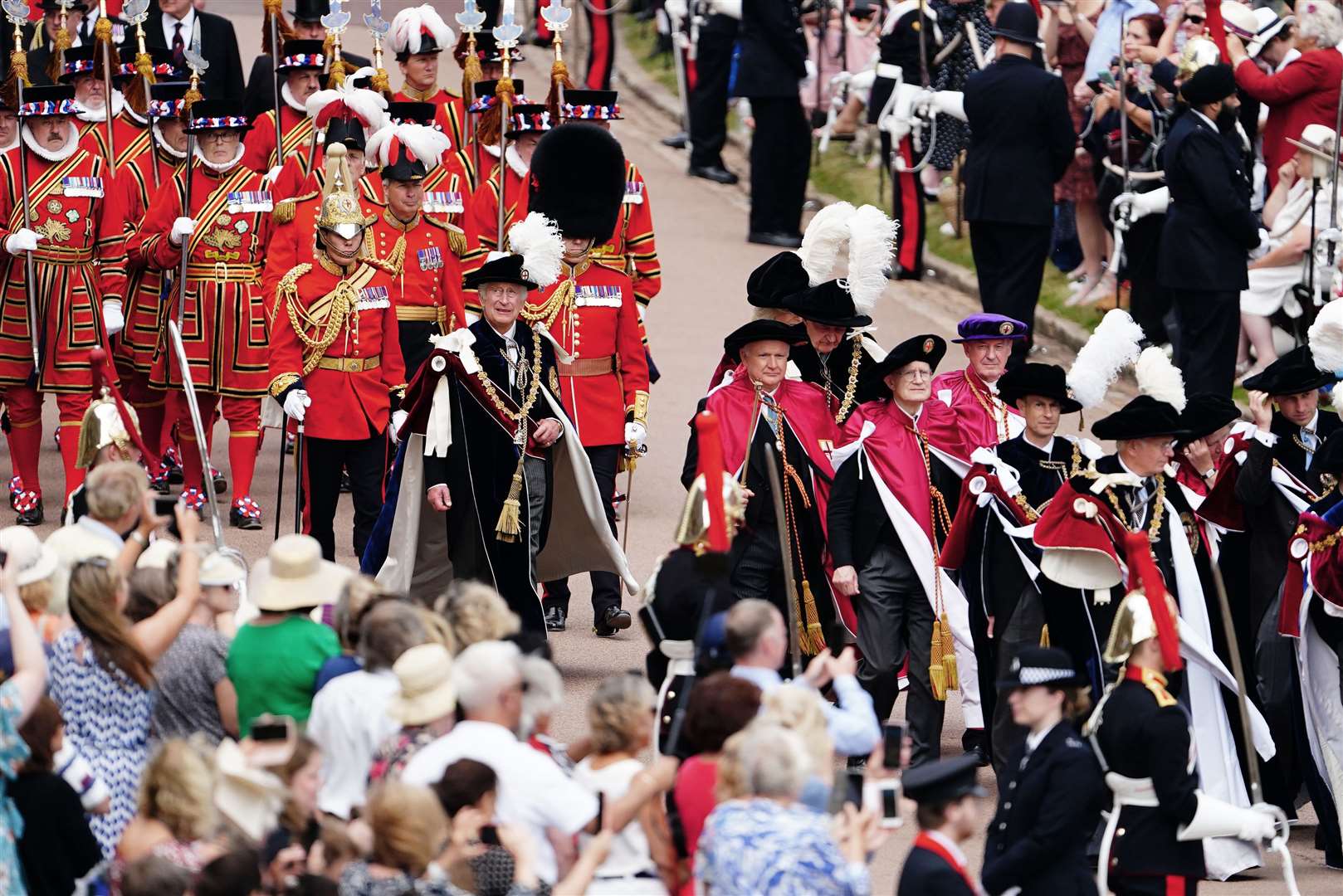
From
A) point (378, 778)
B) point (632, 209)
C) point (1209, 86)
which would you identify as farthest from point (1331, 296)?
point (378, 778)

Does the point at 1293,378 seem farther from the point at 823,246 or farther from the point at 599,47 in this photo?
the point at 599,47

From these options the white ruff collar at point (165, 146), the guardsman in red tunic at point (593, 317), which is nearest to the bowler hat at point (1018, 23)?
the guardsman in red tunic at point (593, 317)

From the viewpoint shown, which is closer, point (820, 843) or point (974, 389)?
point (820, 843)

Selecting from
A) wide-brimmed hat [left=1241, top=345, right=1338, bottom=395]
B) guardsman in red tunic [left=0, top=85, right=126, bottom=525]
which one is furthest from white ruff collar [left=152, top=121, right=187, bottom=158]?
wide-brimmed hat [left=1241, top=345, right=1338, bottom=395]

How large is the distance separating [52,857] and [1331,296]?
Result: 29.7ft

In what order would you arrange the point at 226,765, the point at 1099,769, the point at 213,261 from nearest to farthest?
the point at 226,765 < the point at 1099,769 < the point at 213,261

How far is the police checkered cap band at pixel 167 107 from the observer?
13.2 m

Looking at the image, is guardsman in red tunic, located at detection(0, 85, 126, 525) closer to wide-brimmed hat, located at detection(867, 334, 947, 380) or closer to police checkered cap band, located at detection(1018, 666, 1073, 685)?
wide-brimmed hat, located at detection(867, 334, 947, 380)

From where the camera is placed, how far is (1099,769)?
25.2 ft

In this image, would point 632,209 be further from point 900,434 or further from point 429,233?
point 900,434

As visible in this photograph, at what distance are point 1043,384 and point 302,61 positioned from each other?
17.9 ft

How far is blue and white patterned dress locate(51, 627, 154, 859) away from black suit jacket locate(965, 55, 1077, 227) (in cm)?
822

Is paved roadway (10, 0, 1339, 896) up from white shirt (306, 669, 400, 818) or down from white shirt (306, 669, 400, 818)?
down

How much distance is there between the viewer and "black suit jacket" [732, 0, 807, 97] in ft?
57.9
